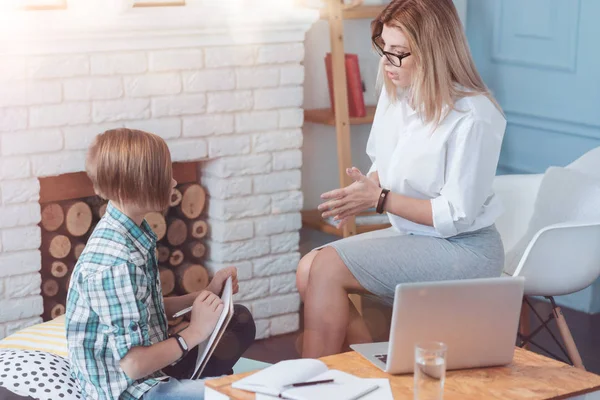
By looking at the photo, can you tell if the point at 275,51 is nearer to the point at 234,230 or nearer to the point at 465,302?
the point at 234,230

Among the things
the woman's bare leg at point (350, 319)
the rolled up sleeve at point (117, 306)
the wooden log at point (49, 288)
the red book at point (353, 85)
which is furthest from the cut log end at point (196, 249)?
the rolled up sleeve at point (117, 306)

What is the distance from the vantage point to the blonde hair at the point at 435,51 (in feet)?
8.16

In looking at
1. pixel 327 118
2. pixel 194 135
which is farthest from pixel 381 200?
pixel 327 118

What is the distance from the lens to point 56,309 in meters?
3.15

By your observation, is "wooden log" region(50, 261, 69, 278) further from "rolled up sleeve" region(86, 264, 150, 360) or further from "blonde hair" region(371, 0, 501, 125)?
"blonde hair" region(371, 0, 501, 125)

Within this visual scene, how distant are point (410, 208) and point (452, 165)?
0.16 metres

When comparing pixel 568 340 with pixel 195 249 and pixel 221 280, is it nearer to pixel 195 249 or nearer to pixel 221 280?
pixel 221 280

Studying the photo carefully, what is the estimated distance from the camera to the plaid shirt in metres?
1.96

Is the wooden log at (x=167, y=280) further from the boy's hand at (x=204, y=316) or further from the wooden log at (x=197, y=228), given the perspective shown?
the boy's hand at (x=204, y=316)

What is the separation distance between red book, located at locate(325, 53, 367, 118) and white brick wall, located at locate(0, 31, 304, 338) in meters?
0.23

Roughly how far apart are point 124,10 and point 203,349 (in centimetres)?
133

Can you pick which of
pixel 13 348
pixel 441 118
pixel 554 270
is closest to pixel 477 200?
pixel 441 118

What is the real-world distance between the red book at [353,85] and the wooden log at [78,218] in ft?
3.56

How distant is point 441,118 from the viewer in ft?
8.21
